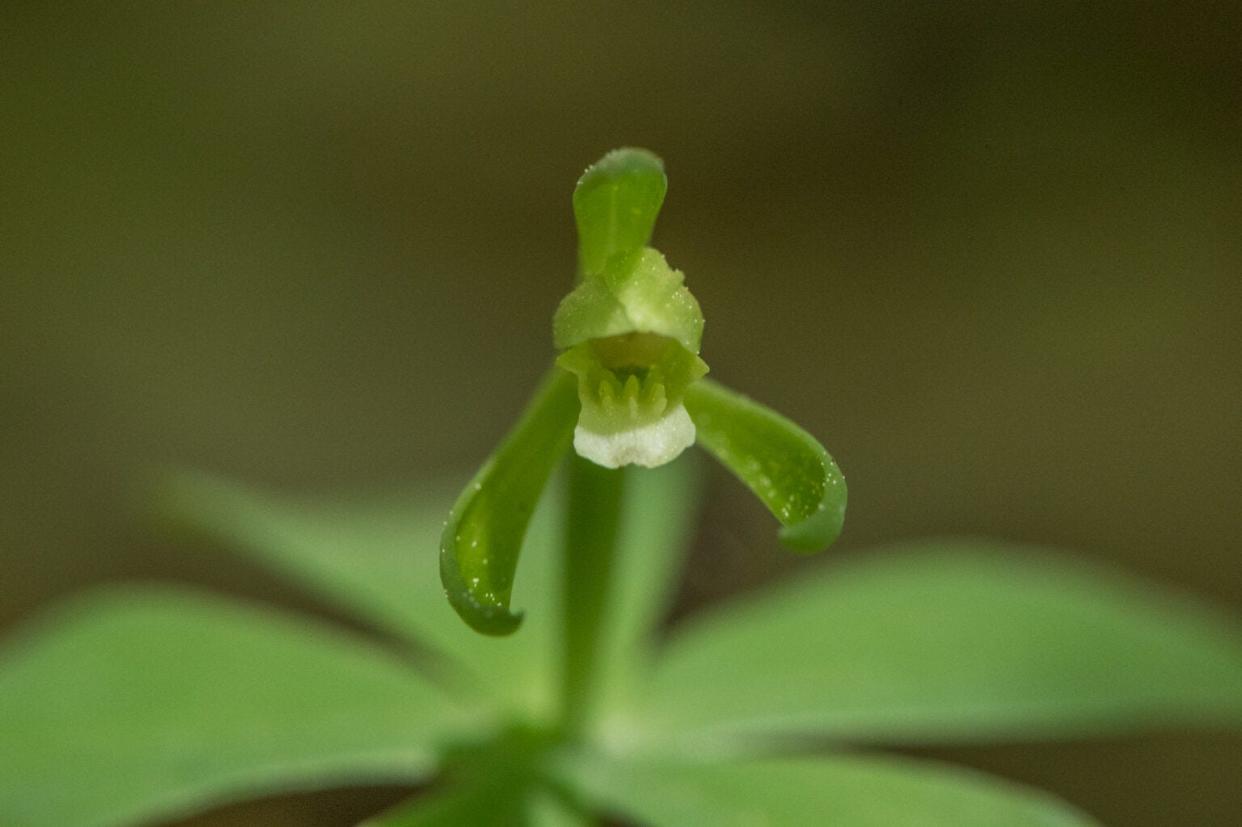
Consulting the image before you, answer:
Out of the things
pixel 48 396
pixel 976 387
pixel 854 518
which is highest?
pixel 976 387

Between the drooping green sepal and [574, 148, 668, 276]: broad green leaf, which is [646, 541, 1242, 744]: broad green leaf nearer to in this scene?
the drooping green sepal

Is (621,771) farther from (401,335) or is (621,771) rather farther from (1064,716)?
(401,335)

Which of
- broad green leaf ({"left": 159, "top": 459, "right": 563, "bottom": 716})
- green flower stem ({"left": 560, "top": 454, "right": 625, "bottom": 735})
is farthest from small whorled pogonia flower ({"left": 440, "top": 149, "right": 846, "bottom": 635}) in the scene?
broad green leaf ({"left": 159, "top": 459, "right": 563, "bottom": 716})

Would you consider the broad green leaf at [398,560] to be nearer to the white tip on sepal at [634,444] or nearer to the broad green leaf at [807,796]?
the broad green leaf at [807,796]

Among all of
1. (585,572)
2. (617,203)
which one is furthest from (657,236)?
(617,203)

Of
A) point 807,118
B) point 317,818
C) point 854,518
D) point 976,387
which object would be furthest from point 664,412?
point 807,118
